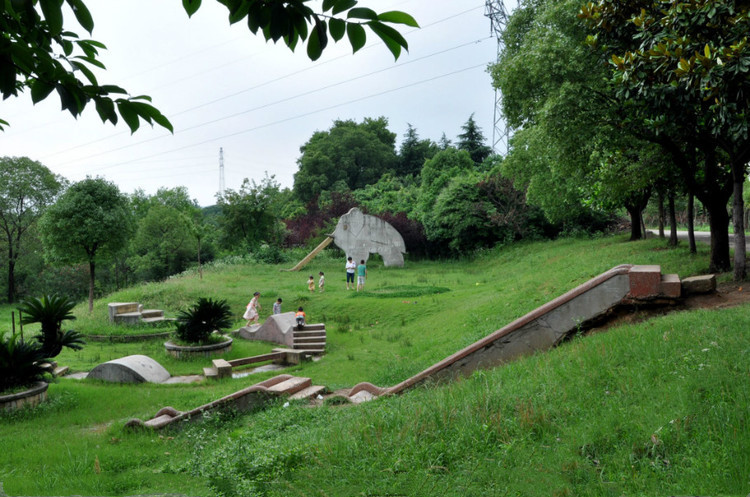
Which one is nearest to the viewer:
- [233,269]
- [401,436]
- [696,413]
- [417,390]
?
[696,413]

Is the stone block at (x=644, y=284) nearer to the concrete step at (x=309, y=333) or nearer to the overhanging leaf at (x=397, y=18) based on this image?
the overhanging leaf at (x=397, y=18)

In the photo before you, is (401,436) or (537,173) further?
(537,173)

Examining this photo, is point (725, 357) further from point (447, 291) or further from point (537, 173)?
point (537, 173)

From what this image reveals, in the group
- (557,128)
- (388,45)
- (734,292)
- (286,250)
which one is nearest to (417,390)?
(734,292)

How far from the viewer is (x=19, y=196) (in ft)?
117

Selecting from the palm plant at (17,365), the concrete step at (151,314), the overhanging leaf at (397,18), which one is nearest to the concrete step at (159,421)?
the palm plant at (17,365)

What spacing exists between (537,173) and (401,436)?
18.0 meters

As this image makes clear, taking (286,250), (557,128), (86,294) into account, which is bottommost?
(86,294)

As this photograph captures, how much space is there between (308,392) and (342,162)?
42945 millimetres

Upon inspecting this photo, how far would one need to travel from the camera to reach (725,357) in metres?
4.41

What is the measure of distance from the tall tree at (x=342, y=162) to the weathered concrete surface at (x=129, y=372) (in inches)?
1431

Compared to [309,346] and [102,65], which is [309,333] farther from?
[102,65]

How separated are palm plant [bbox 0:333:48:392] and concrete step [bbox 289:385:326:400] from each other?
4.52 metres

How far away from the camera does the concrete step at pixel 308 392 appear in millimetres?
7523
